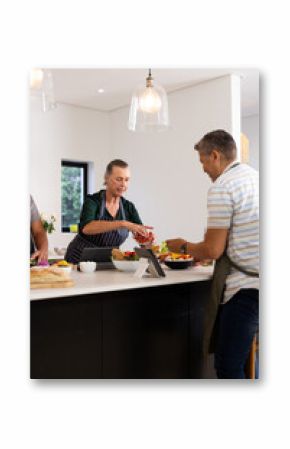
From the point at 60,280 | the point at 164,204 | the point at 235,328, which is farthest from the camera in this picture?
the point at 164,204

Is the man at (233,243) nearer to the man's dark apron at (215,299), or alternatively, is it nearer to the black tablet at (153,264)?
the man's dark apron at (215,299)

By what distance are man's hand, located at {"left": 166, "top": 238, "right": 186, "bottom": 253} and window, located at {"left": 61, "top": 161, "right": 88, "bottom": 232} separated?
388mm

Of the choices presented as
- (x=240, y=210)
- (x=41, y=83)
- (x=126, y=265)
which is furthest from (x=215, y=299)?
(x=41, y=83)

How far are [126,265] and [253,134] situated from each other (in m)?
0.79

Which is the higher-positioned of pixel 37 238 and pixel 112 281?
pixel 37 238

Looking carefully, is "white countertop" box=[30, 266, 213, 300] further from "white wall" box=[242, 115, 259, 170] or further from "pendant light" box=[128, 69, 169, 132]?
"pendant light" box=[128, 69, 169, 132]

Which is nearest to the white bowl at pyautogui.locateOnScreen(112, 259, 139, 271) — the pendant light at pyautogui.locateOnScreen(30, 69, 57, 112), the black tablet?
the black tablet

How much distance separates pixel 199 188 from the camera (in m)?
2.04

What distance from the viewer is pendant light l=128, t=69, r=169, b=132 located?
1.96 metres

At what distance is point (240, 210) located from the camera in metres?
1.77

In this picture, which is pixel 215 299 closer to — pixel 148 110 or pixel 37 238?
pixel 37 238
